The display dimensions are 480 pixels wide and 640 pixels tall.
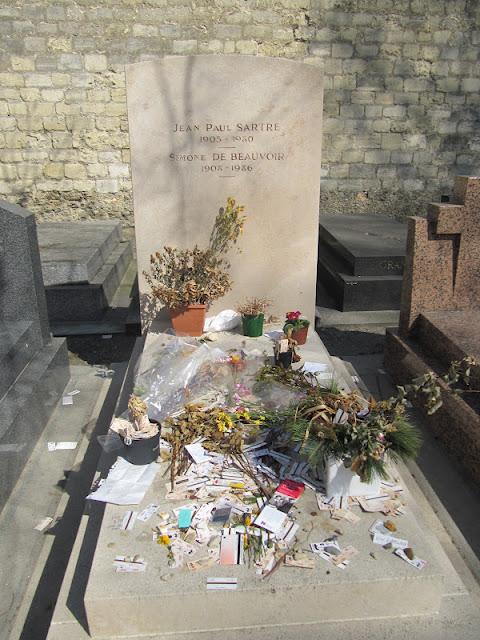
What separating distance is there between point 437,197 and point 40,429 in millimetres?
8101

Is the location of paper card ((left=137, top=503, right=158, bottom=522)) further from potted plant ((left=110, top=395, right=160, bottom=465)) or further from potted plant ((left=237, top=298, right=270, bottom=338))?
potted plant ((left=237, top=298, right=270, bottom=338))

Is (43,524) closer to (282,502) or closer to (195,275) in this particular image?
(282,502)

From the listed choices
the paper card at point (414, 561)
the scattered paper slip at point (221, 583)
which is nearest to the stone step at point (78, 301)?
the scattered paper slip at point (221, 583)

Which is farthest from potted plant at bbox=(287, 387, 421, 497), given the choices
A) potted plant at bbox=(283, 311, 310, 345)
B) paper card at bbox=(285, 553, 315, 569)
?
potted plant at bbox=(283, 311, 310, 345)

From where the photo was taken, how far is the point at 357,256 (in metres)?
5.64

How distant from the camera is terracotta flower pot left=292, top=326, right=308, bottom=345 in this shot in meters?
3.89

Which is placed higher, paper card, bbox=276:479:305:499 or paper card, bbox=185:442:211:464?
paper card, bbox=185:442:211:464

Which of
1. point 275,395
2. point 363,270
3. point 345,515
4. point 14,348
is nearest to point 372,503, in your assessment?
point 345,515

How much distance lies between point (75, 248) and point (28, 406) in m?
3.33

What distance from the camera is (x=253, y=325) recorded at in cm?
405

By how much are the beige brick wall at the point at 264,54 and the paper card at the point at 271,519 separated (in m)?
7.30

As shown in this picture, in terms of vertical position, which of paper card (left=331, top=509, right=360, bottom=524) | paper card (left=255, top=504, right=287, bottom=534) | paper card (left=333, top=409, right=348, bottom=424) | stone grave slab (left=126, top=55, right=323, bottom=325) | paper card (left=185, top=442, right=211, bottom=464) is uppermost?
stone grave slab (left=126, top=55, right=323, bottom=325)

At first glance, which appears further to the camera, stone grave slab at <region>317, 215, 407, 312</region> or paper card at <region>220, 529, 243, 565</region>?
stone grave slab at <region>317, 215, 407, 312</region>

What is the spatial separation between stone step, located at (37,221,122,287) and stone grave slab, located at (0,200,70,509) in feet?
5.30
